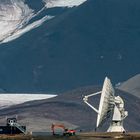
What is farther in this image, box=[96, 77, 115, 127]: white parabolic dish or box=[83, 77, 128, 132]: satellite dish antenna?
box=[83, 77, 128, 132]: satellite dish antenna

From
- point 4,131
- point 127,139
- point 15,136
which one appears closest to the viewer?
point 127,139

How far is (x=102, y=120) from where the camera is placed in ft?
547

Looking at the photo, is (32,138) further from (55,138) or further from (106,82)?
(106,82)

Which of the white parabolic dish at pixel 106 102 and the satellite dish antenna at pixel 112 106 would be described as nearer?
the white parabolic dish at pixel 106 102

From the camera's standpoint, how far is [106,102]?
168 metres

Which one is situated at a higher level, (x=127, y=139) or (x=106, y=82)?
(x=106, y=82)

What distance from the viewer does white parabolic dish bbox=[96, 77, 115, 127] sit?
548 ft

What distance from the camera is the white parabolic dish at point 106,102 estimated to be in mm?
Answer: 167125

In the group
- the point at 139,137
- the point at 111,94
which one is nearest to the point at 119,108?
the point at 111,94

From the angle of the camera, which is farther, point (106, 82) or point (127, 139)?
point (106, 82)

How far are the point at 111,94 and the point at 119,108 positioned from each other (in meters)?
2.20

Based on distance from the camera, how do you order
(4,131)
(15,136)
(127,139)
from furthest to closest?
1. (4,131)
2. (15,136)
3. (127,139)

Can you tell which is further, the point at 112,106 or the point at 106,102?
the point at 112,106

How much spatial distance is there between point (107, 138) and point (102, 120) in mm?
10415
